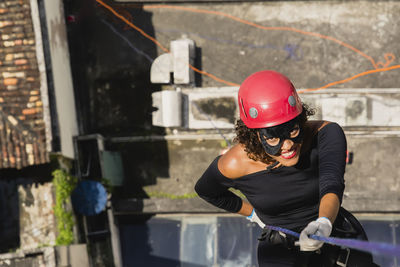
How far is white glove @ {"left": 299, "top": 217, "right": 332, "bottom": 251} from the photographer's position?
13.3 feet

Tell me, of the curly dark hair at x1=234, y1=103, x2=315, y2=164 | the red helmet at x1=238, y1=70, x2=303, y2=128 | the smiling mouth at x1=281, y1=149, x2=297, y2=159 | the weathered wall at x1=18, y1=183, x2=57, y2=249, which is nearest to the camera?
the red helmet at x1=238, y1=70, x2=303, y2=128

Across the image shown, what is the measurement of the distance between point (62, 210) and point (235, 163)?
8.09 meters

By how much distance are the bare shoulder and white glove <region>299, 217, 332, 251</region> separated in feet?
3.94

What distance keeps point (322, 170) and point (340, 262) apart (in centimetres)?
121

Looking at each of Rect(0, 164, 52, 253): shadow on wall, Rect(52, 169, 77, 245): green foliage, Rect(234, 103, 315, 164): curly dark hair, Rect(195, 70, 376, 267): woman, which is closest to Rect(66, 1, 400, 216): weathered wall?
Rect(52, 169, 77, 245): green foliage

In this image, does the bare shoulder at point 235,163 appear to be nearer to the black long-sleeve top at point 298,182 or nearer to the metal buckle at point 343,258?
the black long-sleeve top at point 298,182

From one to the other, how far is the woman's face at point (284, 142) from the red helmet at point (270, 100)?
8cm

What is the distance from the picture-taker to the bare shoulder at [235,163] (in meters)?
5.20

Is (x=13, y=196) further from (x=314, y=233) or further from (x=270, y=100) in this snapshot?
(x=314, y=233)

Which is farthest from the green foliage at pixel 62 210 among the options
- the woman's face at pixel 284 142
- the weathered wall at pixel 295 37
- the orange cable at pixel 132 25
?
the woman's face at pixel 284 142

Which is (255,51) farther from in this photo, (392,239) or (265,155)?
(265,155)

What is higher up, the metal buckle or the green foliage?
the metal buckle

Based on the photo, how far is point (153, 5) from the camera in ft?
46.5

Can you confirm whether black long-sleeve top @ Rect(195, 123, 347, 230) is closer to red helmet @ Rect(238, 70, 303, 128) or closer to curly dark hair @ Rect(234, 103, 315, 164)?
curly dark hair @ Rect(234, 103, 315, 164)
